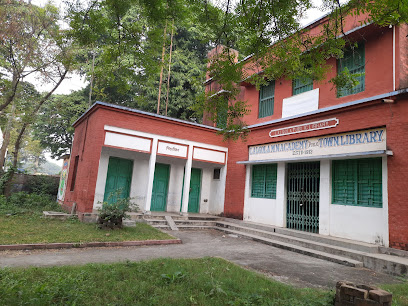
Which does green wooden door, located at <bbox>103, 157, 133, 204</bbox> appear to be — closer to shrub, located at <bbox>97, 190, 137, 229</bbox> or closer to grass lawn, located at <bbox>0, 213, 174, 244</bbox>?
grass lawn, located at <bbox>0, 213, 174, 244</bbox>

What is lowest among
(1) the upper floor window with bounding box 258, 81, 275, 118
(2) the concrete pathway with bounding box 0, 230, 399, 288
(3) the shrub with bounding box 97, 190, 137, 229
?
(2) the concrete pathway with bounding box 0, 230, 399, 288

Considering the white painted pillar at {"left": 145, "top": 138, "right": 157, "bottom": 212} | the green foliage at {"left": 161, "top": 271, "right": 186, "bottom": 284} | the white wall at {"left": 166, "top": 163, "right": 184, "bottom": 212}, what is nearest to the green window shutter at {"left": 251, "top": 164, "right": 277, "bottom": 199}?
the white wall at {"left": 166, "top": 163, "right": 184, "bottom": 212}

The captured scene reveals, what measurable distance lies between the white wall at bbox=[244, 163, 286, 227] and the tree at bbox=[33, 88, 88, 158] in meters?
15.2

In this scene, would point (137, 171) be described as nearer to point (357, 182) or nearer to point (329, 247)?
point (329, 247)

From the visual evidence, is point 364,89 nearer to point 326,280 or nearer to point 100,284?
point 326,280

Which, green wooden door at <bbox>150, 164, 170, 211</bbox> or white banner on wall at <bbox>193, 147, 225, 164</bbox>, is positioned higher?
white banner on wall at <bbox>193, 147, 225, 164</bbox>

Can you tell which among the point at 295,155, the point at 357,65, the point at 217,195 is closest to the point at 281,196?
the point at 295,155

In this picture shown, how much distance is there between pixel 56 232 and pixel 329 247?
24.9 ft

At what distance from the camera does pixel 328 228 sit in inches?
344

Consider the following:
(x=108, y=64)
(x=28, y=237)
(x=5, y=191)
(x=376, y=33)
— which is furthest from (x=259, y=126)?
(x=5, y=191)

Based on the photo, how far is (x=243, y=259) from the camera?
6.56 m

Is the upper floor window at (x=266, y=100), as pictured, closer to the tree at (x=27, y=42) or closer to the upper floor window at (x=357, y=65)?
the upper floor window at (x=357, y=65)

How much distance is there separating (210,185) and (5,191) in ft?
33.3

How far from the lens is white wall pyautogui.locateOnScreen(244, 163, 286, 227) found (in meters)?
10.3
